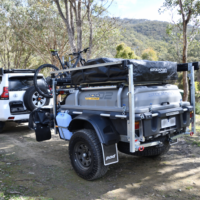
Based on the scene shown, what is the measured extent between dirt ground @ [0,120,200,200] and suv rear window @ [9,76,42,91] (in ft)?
7.07

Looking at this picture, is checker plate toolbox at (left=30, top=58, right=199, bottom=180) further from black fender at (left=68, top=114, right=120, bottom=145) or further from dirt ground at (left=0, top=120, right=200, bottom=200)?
dirt ground at (left=0, top=120, right=200, bottom=200)

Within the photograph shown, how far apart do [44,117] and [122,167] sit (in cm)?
219

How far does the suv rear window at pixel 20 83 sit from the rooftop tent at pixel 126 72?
3308 mm

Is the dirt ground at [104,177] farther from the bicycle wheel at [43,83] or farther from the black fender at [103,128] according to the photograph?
the bicycle wheel at [43,83]

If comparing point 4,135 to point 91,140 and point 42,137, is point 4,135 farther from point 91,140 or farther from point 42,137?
point 91,140

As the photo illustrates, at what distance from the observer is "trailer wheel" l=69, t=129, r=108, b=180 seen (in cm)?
373

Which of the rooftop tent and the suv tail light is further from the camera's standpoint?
the suv tail light

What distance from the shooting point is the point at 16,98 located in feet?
23.3

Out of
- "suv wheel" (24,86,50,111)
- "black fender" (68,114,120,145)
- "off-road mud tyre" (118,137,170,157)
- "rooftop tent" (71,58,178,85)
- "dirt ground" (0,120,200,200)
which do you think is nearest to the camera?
"dirt ground" (0,120,200,200)

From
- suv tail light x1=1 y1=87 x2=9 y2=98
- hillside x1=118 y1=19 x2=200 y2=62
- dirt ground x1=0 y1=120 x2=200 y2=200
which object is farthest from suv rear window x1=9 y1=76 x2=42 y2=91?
hillside x1=118 y1=19 x2=200 y2=62

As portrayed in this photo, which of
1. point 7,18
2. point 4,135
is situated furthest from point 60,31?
point 4,135

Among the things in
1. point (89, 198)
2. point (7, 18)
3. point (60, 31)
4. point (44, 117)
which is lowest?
point (89, 198)

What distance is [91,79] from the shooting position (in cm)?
434

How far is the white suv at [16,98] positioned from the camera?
6.92 metres
